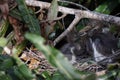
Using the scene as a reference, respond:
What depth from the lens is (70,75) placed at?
1246 mm

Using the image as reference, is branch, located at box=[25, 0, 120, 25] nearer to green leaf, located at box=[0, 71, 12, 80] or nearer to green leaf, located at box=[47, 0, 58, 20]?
green leaf, located at box=[47, 0, 58, 20]

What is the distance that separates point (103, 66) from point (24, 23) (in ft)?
3.29

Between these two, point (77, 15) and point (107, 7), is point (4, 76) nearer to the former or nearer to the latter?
point (77, 15)

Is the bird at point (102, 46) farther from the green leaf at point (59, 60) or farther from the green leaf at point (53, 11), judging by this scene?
the green leaf at point (59, 60)

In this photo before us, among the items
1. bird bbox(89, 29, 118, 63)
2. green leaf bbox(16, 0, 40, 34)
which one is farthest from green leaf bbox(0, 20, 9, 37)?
bird bbox(89, 29, 118, 63)

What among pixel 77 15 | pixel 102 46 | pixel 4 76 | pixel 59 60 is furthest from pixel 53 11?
pixel 59 60

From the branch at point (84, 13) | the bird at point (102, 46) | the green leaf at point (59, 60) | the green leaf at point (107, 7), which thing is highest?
the green leaf at point (107, 7)

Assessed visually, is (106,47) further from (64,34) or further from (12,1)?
(12,1)

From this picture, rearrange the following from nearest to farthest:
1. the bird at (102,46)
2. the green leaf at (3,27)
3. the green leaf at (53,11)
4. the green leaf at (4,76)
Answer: the green leaf at (4,76) < the bird at (102,46) < the green leaf at (53,11) < the green leaf at (3,27)

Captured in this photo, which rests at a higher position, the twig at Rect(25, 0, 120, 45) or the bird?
the twig at Rect(25, 0, 120, 45)

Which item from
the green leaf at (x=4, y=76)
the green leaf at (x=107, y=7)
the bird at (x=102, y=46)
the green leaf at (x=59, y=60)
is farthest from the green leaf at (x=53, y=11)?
the green leaf at (x=59, y=60)

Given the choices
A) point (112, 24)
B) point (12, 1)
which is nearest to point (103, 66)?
point (112, 24)

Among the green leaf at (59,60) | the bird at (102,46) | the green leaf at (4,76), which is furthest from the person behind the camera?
the bird at (102,46)

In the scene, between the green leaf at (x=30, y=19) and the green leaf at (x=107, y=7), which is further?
the green leaf at (x=107, y=7)
